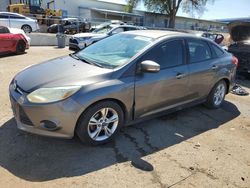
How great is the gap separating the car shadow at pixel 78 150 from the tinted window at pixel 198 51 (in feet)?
4.03

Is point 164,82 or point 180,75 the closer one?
point 164,82

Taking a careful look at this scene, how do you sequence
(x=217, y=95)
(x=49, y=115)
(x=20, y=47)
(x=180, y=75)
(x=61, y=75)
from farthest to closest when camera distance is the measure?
1. (x=20, y=47)
2. (x=217, y=95)
3. (x=180, y=75)
4. (x=61, y=75)
5. (x=49, y=115)

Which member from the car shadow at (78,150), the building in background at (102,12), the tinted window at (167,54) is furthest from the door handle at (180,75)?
the building in background at (102,12)

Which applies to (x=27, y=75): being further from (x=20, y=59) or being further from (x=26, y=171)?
(x=20, y=59)

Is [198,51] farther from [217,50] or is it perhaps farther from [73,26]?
[73,26]

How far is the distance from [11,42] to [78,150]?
898 centimetres

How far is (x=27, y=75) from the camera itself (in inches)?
153

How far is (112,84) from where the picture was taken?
363 cm

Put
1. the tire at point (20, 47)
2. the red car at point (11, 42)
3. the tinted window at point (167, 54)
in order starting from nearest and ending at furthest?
the tinted window at point (167, 54) → the red car at point (11, 42) → the tire at point (20, 47)

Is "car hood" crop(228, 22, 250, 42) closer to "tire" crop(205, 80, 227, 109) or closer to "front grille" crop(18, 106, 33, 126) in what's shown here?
"tire" crop(205, 80, 227, 109)

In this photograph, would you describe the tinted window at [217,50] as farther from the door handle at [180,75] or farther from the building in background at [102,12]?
the building in background at [102,12]

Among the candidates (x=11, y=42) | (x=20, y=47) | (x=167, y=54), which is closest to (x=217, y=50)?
(x=167, y=54)

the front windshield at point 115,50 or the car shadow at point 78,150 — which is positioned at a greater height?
the front windshield at point 115,50

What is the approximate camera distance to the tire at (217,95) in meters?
5.54
